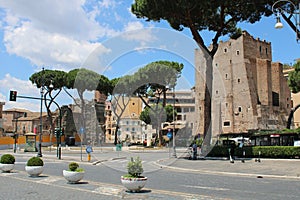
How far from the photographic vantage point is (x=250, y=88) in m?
62.5

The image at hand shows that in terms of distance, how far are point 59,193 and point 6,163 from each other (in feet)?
21.1

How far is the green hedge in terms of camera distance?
21344mm

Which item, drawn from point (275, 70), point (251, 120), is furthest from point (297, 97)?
point (251, 120)

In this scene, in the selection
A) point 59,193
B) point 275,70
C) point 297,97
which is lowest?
point 59,193

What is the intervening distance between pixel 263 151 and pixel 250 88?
41724mm

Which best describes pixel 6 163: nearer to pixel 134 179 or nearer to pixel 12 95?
pixel 134 179

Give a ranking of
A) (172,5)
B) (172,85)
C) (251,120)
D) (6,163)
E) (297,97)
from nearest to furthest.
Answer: (6,163)
(172,85)
(172,5)
(251,120)
(297,97)

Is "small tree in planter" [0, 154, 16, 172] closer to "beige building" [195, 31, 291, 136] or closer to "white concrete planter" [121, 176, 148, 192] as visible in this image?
"white concrete planter" [121, 176, 148, 192]

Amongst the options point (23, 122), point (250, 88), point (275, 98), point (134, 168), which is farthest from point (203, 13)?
point (23, 122)

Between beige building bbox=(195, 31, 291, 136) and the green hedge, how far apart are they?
35.2m

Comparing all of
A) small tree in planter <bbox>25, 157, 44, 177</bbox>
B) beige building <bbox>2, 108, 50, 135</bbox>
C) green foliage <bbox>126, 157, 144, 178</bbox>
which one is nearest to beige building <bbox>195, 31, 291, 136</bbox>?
beige building <bbox>2, 108, 50, 135</bbox>

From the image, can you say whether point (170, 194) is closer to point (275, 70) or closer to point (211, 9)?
point (211, 9)

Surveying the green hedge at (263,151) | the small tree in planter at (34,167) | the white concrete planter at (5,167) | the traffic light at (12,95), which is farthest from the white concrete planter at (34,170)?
the green hedge at (263,151)

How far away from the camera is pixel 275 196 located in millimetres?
8758
